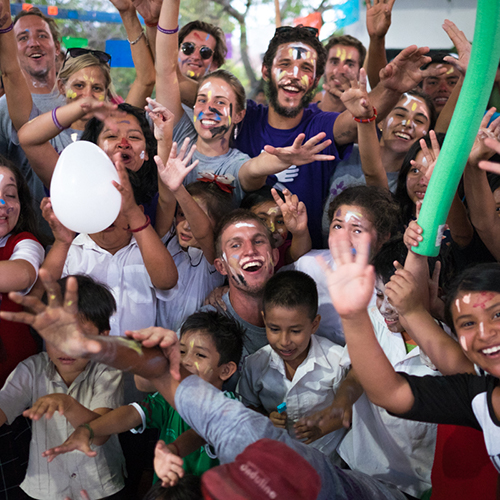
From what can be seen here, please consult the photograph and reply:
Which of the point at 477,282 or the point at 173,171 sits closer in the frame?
the point at 477,282

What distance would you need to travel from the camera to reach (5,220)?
6.20 ft

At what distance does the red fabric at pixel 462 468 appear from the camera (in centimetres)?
147

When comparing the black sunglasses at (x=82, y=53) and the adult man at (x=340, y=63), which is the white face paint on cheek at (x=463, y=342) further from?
the adult man at (x=340, y=63)

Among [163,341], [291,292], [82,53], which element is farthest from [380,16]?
[163,341]

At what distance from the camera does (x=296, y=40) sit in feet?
8.82

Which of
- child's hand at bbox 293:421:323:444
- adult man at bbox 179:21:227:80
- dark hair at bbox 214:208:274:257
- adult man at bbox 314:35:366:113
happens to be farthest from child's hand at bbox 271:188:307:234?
adult man at bbox 314:35:366:113

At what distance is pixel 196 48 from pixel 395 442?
245 cm

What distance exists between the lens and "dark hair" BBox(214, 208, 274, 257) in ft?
6.93

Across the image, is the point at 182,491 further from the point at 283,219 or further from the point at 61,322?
the point at 283,219

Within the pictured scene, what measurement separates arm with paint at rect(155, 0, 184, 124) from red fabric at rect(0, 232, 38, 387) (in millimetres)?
1020

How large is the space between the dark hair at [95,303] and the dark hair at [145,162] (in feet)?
1.95

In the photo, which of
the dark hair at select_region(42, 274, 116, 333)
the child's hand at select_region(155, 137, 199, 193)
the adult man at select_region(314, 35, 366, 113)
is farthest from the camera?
the adult man at select_region(314, 35, 366, 113)

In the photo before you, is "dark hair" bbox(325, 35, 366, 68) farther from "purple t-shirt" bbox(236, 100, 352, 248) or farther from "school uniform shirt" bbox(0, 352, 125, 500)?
"school uniform shirt" bbox(0, 352, 125, 500)

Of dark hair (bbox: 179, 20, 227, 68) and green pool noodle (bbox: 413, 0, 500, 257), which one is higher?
dark hair (bbox: 179, 20, 227, 68)
